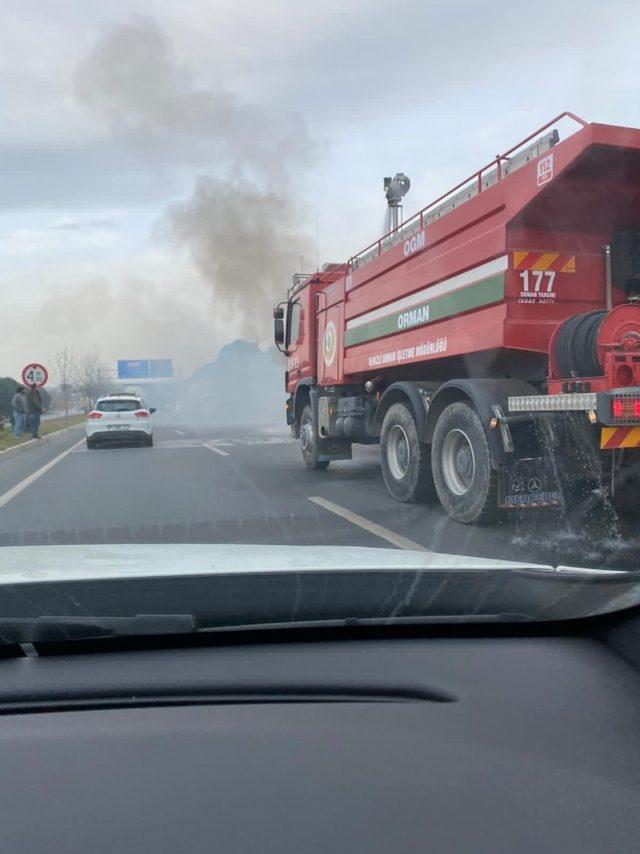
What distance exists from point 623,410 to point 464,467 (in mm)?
2027

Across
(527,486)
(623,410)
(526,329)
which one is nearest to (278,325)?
(526,329)

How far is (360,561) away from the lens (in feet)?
9.56

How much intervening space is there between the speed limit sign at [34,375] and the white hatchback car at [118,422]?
5.75 m

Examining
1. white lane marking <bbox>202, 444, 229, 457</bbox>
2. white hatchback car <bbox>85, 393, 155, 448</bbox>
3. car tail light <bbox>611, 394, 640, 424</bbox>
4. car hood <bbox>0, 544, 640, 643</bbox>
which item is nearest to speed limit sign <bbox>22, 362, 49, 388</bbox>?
white hatchback car <bbox>85, 393, 155, 448</bbox>

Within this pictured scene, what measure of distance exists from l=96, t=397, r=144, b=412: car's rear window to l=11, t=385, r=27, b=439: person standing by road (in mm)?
5043

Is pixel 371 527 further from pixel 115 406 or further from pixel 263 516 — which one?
pixel 115 406

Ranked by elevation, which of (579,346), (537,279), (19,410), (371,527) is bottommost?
(371,527)

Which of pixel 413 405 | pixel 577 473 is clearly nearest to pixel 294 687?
pixel 577 473

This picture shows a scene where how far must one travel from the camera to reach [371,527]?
754 cm

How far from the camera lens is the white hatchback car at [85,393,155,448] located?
765 inches

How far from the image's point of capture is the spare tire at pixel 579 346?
621 cm

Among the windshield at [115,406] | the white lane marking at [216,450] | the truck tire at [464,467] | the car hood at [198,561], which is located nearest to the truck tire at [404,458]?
the truck tire at [464,467]

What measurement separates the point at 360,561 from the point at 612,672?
0.93m

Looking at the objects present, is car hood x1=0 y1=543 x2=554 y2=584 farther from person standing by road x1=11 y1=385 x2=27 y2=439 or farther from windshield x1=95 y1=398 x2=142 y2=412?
person standing by road x1=11 y1=385 x2=27 y2=439
